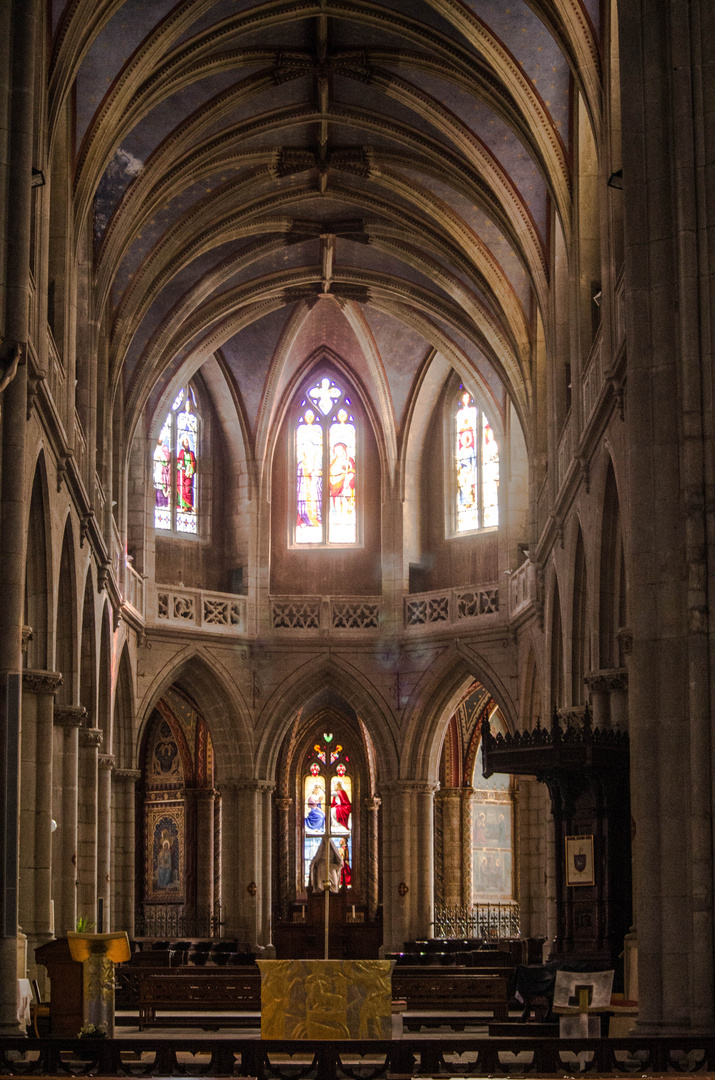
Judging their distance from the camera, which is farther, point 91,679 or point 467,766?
point 467,766

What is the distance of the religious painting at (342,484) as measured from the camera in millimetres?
32062

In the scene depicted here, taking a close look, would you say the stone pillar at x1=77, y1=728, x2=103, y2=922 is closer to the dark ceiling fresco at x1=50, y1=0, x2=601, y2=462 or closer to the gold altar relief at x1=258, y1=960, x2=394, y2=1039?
the dark ceiling fresco at x1=50, y1=0, x2=601, y2=462

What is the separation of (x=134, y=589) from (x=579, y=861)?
11.8 m

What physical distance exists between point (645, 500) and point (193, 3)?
416 inches

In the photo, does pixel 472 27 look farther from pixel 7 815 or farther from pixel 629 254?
pixel 7 815

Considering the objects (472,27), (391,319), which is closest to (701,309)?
(472,27)

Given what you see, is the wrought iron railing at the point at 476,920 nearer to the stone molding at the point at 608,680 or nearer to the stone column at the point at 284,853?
the stone column at the point at 284,853

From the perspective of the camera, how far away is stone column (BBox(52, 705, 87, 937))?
21.2 metres

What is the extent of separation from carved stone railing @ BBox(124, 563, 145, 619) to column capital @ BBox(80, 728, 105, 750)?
11.7 feet

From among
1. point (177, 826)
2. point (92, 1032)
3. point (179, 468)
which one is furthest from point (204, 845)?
point (92, 1032)

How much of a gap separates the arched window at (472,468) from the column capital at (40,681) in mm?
13414

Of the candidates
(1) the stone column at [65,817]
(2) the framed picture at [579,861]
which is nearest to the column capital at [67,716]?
(1) the stone column at [65,817]

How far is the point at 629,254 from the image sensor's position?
13547 millimetres

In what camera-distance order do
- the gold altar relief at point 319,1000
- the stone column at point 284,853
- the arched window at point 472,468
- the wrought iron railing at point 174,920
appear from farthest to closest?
the stone column at point 284,853, the wrought iron railing at point 174,920, the arched window at point 472,468, the gold altar relief at point 319,1000
